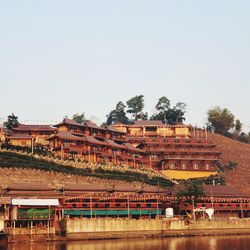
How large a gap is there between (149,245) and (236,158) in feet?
278

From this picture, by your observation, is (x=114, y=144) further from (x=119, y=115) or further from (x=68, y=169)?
(x=119, y=115)

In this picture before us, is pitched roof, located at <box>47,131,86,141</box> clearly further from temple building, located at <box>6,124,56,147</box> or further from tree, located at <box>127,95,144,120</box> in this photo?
tree, located at <box>127,95,144,120</box>

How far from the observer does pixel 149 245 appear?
230 feet

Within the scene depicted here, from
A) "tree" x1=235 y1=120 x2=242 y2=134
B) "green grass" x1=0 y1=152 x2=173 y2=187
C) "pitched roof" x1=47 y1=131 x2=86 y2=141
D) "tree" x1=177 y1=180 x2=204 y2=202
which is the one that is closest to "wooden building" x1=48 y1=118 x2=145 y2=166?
"pitched roof" x1=47 y1=131 x2=86 y2=141

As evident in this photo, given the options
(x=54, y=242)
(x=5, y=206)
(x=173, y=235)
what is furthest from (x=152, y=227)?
(x=5, y=206)

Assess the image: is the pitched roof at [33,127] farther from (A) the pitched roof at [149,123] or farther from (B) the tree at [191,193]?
(B) the tree at [191,193]

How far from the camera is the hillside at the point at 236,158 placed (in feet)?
430

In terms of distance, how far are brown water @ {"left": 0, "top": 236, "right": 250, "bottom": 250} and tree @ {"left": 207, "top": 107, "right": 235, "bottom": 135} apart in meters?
101

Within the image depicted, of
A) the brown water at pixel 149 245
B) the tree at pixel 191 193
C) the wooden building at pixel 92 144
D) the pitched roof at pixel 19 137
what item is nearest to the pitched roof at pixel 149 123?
the wooden building at pixel 92 144

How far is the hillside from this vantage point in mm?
131125

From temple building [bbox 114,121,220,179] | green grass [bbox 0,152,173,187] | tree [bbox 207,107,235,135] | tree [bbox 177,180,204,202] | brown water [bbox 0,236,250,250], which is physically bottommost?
brown water [bbox 0,236,250,250]

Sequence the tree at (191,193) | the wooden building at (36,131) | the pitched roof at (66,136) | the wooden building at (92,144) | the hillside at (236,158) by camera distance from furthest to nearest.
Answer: the hillside at (236,158) → the wooden building at (36,131) → the wooden building at (92,144) → the pitched roof at (66,136) → the tree at (191,193)

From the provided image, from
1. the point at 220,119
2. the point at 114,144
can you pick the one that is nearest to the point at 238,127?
the point at 220,119

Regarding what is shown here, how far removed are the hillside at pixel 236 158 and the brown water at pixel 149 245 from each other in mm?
50865
